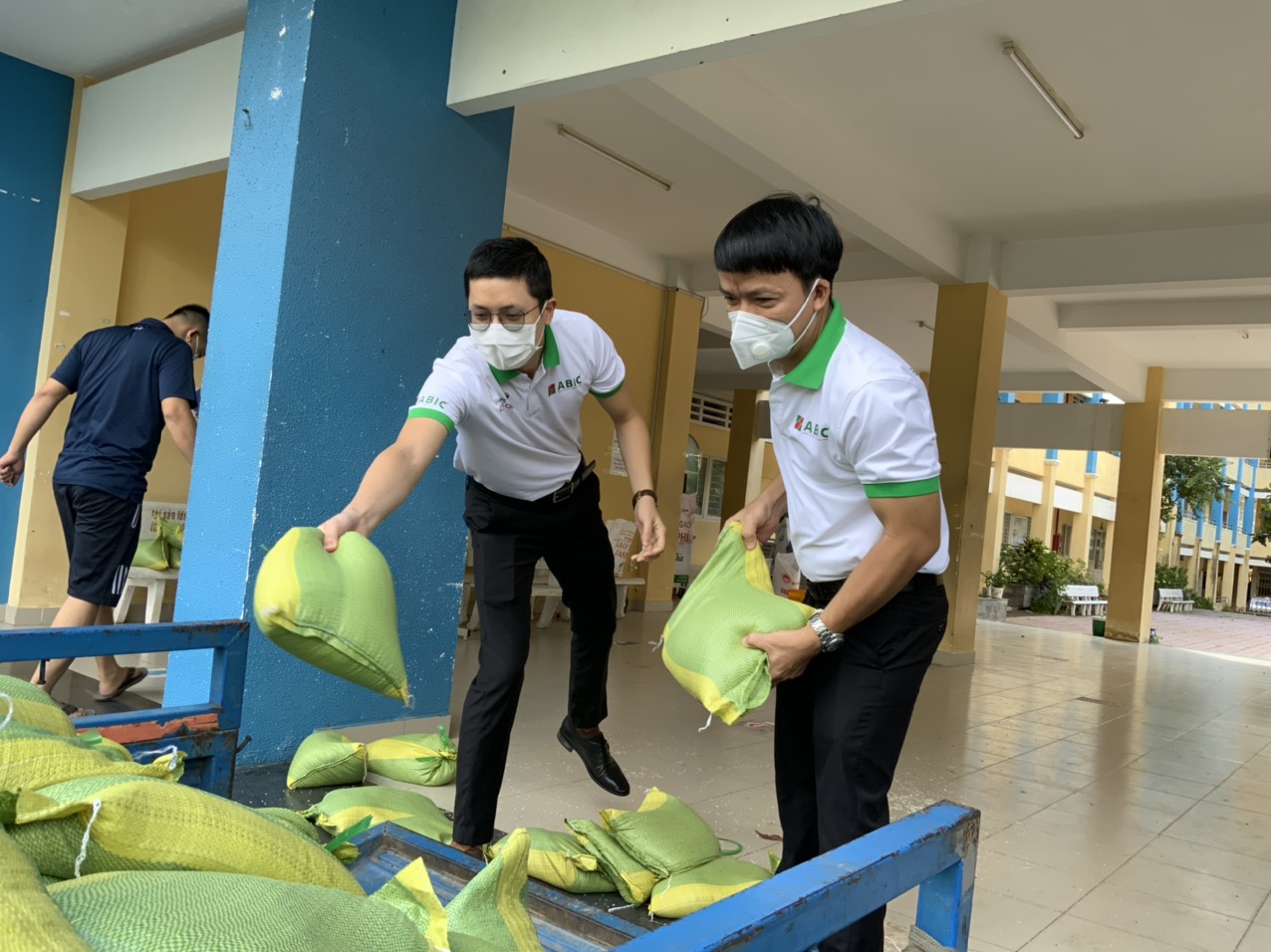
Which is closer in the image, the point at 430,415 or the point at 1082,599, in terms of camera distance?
the point at 430,415

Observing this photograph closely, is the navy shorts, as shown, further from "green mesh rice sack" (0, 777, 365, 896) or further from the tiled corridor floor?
the tiled corridor floor

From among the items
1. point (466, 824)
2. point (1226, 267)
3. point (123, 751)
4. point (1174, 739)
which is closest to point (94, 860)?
point (123, 751)

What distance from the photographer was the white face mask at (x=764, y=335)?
1.66m

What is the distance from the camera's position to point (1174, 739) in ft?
17.7

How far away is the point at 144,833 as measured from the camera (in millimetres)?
901

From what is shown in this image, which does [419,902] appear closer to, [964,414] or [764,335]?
[764,335]

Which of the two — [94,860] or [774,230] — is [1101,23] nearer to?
[774,230]

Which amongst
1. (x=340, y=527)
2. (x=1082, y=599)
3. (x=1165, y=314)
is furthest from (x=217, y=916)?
(x=1082, y=599)

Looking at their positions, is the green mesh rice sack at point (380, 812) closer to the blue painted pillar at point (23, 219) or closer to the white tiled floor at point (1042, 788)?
the white tiled floor at point (1042, 788)

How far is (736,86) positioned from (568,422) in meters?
3.26

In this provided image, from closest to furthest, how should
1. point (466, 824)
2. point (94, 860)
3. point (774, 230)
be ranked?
point (94, 860)
point (774, 230)
point (466, 824)

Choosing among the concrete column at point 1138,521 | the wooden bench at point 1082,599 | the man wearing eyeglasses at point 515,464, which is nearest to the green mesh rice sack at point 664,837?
the man wearing eyeglasses at point 515,464

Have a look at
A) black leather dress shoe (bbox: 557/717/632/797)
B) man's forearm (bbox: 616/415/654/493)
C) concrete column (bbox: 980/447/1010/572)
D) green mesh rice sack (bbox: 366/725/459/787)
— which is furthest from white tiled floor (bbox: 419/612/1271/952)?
concrete column (bbox: 980/447/1010/572)

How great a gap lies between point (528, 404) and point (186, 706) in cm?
101
